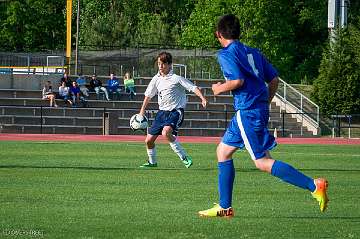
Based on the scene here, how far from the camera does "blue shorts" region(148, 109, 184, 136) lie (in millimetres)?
19031

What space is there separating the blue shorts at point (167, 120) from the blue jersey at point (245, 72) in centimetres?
799

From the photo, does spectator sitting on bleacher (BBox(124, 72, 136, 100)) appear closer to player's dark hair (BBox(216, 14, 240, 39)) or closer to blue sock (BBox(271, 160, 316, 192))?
player's dark hair (BBox(216, 14, 240, 39))

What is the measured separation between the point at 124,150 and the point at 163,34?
1863 inches

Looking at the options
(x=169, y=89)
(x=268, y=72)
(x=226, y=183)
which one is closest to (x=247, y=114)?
(x=268, y=72)

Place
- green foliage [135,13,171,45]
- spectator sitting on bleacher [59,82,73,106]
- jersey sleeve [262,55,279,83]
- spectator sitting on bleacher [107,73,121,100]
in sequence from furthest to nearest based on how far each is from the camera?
green foliage [135,13,171,45] < spectator sitting on bleacher [107,73,121,100] < spectator sitting on bleacher [59,82,73,106] < jersey sleeve [262,55,279,83]

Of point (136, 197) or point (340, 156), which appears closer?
point (136, 197)

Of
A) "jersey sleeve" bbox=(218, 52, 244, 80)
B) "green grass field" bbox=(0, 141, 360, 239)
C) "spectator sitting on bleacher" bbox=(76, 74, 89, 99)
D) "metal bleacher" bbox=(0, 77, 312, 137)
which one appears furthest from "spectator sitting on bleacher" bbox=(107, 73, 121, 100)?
"jersey sleeve" bbox=(218, 52, 244, 80)

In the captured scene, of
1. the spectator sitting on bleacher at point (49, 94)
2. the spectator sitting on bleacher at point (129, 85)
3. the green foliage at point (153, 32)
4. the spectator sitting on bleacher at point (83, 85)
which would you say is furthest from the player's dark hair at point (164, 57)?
the green foliage at point (153, 32)

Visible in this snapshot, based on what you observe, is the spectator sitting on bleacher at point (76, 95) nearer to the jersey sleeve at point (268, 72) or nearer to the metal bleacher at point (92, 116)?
the metal bleacher at point (92, 116)

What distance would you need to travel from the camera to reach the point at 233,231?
984 centimetres

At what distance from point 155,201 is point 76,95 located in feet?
110

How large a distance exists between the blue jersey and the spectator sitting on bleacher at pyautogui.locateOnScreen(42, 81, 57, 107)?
34.4m

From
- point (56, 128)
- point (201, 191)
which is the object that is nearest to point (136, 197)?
point (201, 191)

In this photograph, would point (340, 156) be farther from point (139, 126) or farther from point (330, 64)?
point (330, 64)
